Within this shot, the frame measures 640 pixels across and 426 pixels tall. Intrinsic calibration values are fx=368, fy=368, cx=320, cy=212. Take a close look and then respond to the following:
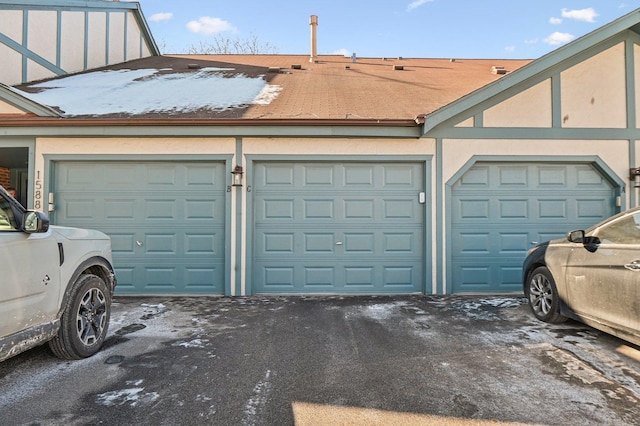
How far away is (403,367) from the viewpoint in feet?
11.4

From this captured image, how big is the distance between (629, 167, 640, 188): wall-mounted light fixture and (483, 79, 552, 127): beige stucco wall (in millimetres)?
1666

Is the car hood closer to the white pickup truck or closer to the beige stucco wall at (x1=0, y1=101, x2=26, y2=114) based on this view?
the white pickup truck

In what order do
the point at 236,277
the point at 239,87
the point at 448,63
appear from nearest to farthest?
the point at 236,277 → the point at 239,87 → the point at 448,63

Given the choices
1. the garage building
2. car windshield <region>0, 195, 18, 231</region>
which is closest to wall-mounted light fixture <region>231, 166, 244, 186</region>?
the garage building

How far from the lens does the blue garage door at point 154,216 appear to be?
261 inches

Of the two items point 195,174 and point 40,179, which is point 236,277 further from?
point 40,179

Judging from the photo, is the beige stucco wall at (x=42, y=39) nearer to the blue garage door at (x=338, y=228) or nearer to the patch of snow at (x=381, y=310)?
the blue garage door at (x=338, y=228)

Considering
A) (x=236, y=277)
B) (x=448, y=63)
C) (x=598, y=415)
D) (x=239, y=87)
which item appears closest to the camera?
(x=598, y=415)

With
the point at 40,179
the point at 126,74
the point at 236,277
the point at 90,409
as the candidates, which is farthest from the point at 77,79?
the point at 90,409

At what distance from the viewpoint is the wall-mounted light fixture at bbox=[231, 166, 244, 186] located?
6.50 metres

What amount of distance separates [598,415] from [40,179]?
825 cm

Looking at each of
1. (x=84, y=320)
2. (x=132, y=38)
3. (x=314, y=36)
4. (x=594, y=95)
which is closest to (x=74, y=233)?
(x=84, y=320)

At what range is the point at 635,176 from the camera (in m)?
→ 6.55

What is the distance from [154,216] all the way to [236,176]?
1.68 meters
